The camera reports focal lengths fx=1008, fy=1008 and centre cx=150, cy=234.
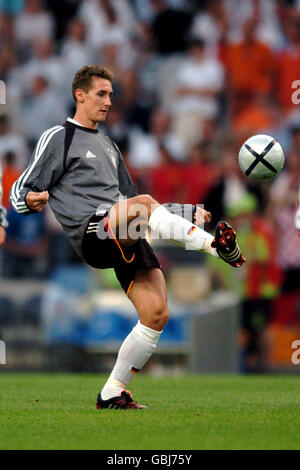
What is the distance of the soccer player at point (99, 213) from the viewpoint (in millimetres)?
6523

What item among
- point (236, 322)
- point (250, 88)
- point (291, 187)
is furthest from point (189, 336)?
point (250, 88)

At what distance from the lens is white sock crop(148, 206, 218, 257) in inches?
237

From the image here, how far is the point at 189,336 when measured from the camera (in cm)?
1170

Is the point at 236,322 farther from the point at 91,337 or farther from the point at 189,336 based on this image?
the point at 91,337

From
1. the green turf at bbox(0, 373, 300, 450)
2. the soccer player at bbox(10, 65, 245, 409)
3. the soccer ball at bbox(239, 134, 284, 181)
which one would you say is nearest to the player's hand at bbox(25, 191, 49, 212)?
the soccer player at bbox(10, 65, 245, 409)

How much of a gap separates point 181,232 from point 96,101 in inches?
54.0

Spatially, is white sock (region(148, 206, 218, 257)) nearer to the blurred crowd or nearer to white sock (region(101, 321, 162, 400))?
white sock (region(101, 321, 162, 400))

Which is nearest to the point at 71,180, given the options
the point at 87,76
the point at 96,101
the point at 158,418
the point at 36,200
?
the point at 36,200

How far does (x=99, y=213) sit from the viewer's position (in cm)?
654

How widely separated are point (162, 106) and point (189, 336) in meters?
5.18

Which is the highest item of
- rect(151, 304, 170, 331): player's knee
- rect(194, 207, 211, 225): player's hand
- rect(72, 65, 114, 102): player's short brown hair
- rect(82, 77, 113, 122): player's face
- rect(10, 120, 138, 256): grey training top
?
rect(72, 65, 114, 102): player's short brown hair

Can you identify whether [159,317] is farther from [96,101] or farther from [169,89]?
[169,89]

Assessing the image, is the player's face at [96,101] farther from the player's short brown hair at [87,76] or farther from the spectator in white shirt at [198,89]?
the spectator in white shirt at [198,89]

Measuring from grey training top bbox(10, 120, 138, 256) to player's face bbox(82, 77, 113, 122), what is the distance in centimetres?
18
